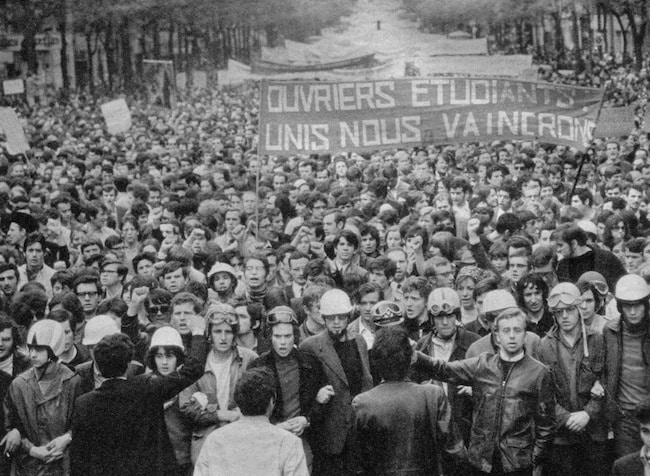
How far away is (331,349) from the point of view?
20.2 ft

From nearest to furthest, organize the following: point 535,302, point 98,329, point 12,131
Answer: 1. point 98,329
2. point 535,302
3. point 12,131

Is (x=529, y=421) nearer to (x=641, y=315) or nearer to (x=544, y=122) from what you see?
(x=641, y=315)

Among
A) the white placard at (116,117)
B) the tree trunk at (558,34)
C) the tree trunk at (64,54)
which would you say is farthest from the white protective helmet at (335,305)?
the tree trunk at (558,34)

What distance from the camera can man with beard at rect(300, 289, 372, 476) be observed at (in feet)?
19.9

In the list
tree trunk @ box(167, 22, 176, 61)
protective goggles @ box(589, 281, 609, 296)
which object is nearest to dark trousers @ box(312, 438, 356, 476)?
protective goggles @ box(589, 281, 609, 296)

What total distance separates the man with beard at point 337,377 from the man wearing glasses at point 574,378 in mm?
1056

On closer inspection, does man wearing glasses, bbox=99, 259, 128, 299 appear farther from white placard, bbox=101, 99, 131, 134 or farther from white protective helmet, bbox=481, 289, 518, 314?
A: white placard, bbox=101, 99, 131, 134

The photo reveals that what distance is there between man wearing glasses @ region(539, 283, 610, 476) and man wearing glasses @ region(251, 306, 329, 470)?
131cm

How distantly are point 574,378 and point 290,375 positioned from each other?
1.59 m

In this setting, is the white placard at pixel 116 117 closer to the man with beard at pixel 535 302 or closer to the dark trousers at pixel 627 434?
the man with beard at pixel 535 302

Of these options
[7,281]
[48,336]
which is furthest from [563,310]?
[7,281]

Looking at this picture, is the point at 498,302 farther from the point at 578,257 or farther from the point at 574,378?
the point at 578,257

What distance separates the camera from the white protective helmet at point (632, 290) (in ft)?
19.6

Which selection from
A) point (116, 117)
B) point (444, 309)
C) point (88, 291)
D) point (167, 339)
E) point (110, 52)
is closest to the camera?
point (167, 339)
